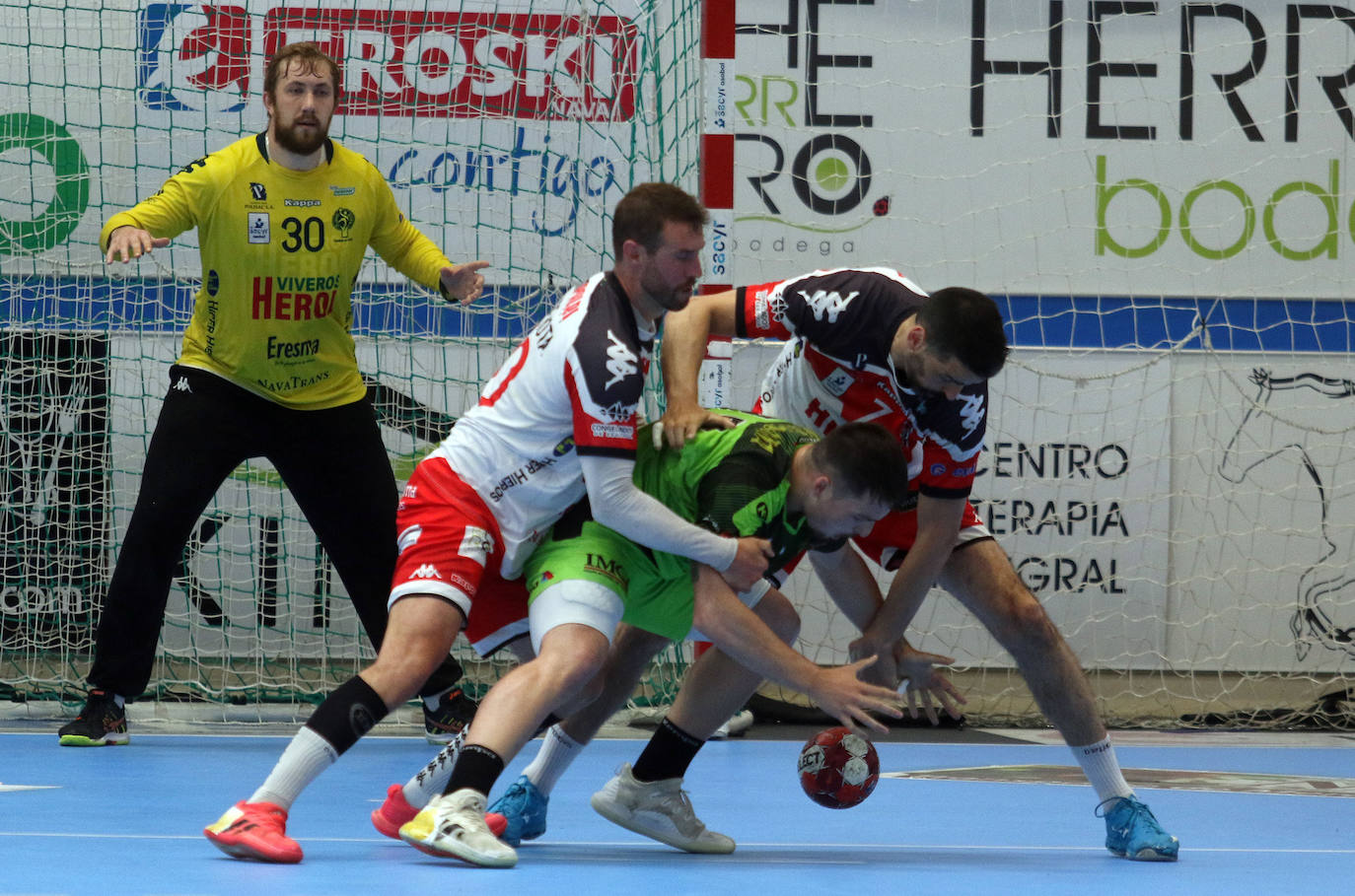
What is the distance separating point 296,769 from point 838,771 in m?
1.34

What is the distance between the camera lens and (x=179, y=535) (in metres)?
5.40

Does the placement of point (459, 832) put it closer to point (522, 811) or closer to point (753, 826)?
point (522, 811)

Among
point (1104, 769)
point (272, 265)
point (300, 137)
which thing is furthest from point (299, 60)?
point (1104, 769)

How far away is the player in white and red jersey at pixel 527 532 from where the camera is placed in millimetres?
3387

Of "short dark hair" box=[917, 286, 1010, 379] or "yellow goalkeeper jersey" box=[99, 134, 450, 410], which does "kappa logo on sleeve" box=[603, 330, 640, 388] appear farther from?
"yellow goalkeeper jersey" box=[99, 134, 450, 410]

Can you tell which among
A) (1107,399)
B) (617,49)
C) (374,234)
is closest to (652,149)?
(617,49)

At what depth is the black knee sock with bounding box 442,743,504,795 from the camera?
131 inches

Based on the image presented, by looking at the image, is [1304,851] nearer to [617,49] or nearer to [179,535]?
[179,535]

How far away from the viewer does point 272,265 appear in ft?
17.5

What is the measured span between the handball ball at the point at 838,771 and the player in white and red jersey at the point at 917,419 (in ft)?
0.71

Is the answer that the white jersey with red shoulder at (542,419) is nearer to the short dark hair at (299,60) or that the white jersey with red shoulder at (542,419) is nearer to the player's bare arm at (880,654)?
the player's bare arm at (880,654)

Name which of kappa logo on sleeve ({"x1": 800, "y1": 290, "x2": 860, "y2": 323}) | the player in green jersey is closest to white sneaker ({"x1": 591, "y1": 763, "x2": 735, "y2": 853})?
the player in green jersey

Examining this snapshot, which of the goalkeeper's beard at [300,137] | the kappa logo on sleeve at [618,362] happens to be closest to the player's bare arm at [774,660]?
the kappa logo on sleeve at [618,362]

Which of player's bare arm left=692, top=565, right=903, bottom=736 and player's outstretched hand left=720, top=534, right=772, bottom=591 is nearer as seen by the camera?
player's bare arm left=692, top=565, right=903, bottom=736
